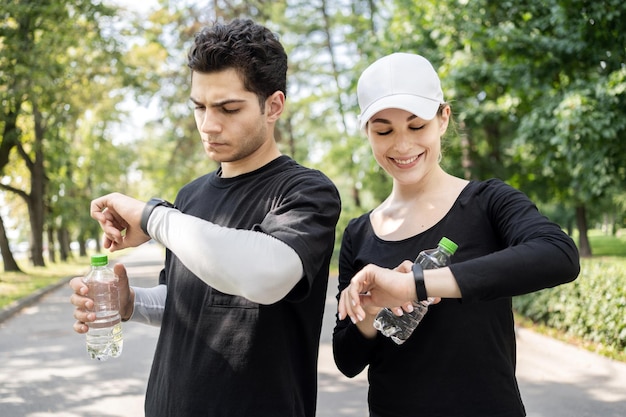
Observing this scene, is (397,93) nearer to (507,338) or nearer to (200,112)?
(200,112)

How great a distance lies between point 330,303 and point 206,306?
1190cm

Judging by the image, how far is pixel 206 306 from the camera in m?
1.90

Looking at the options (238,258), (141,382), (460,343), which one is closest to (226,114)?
(238,258)

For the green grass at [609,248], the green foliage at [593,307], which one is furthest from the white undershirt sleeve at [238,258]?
the green grass at [609,248]

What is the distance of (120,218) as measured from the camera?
6.03 ft

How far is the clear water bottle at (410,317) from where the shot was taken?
6.37ft

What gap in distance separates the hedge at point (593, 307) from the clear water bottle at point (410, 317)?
6.43 metres

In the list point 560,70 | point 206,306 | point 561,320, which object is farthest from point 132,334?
point 206,306

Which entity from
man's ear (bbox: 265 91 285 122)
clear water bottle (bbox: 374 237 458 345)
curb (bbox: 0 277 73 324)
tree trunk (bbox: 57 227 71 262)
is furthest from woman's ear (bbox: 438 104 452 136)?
tree trunk (bbox: 57 227 71 262)

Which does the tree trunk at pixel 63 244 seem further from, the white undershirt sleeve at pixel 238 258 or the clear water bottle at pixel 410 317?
the white undershirt sleeve at pixel 238 258

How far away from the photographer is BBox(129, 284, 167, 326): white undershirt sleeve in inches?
90.2

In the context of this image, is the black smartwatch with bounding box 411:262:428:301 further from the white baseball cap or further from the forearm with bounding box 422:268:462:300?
the white baseball cap

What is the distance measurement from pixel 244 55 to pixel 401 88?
517mm

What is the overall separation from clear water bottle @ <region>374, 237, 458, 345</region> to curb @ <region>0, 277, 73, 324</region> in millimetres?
12351
